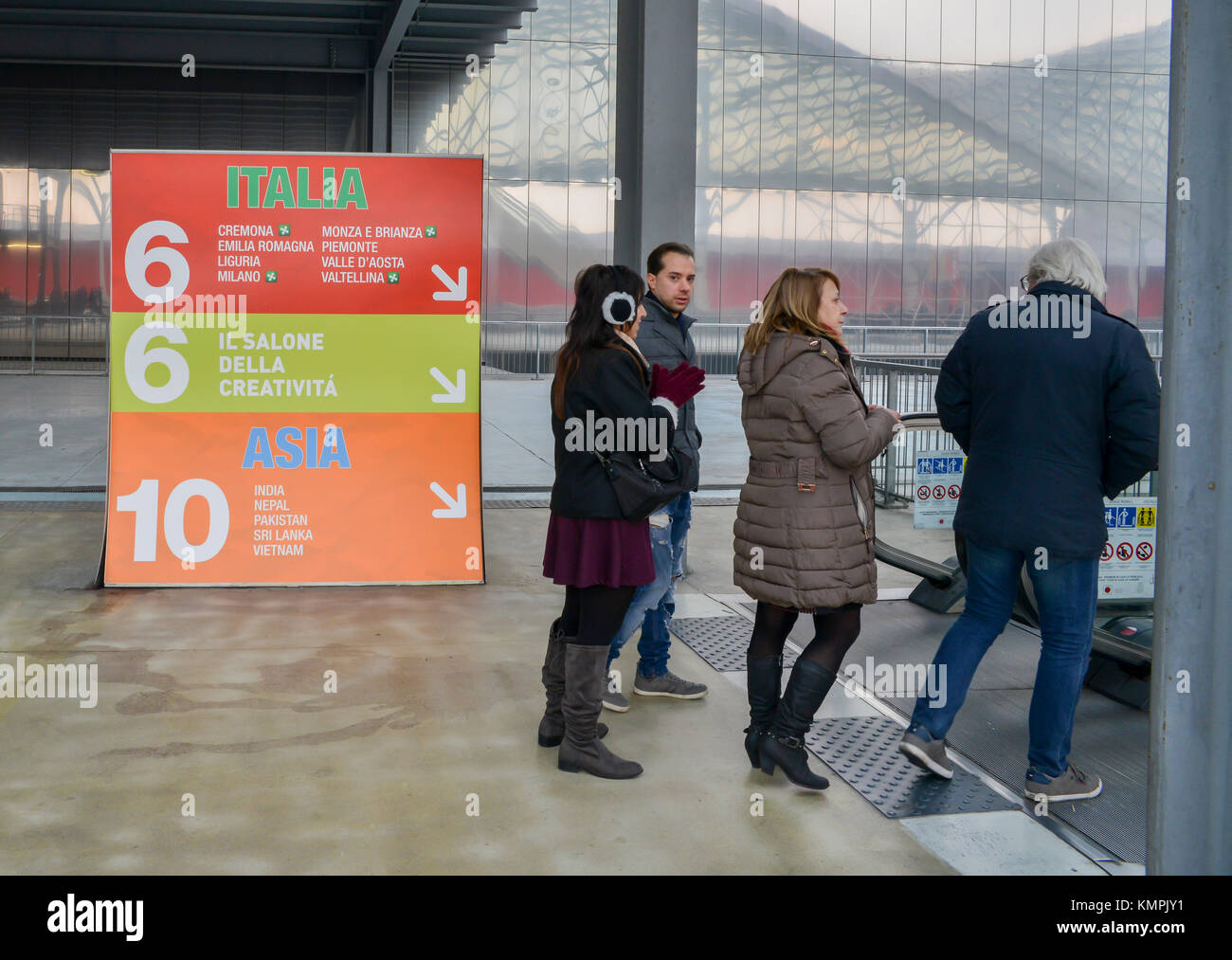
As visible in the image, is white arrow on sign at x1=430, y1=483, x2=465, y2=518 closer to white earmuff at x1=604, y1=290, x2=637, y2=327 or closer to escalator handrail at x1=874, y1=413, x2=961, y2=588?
escalator handrail at x1=874, y1=413, x2=961, y2=588

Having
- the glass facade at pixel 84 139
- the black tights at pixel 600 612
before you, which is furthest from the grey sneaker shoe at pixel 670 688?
the glass facade at pixel 84 139

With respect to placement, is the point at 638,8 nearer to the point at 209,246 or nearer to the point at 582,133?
the point at 209,246

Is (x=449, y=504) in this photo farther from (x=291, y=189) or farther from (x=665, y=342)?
(x=665, y=342)

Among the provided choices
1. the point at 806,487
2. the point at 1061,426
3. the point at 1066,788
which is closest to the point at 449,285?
the point at 806,487

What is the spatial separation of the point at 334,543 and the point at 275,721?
7.48 ft

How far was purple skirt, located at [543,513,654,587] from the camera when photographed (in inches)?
164

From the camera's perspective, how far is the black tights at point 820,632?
415 cm

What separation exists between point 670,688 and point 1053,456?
6.22 ft

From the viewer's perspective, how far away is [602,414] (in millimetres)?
4113

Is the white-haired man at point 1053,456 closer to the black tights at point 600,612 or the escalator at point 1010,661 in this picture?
the escalator at point 1010,661

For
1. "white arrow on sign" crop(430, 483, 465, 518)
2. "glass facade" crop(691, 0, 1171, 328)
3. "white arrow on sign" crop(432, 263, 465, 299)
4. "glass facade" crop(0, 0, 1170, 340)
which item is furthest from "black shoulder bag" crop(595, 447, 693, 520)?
"glass facade" crop(691, 0, 1171, 328)

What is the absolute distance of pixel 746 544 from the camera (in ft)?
13.6

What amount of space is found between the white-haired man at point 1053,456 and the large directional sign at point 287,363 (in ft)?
11.7
